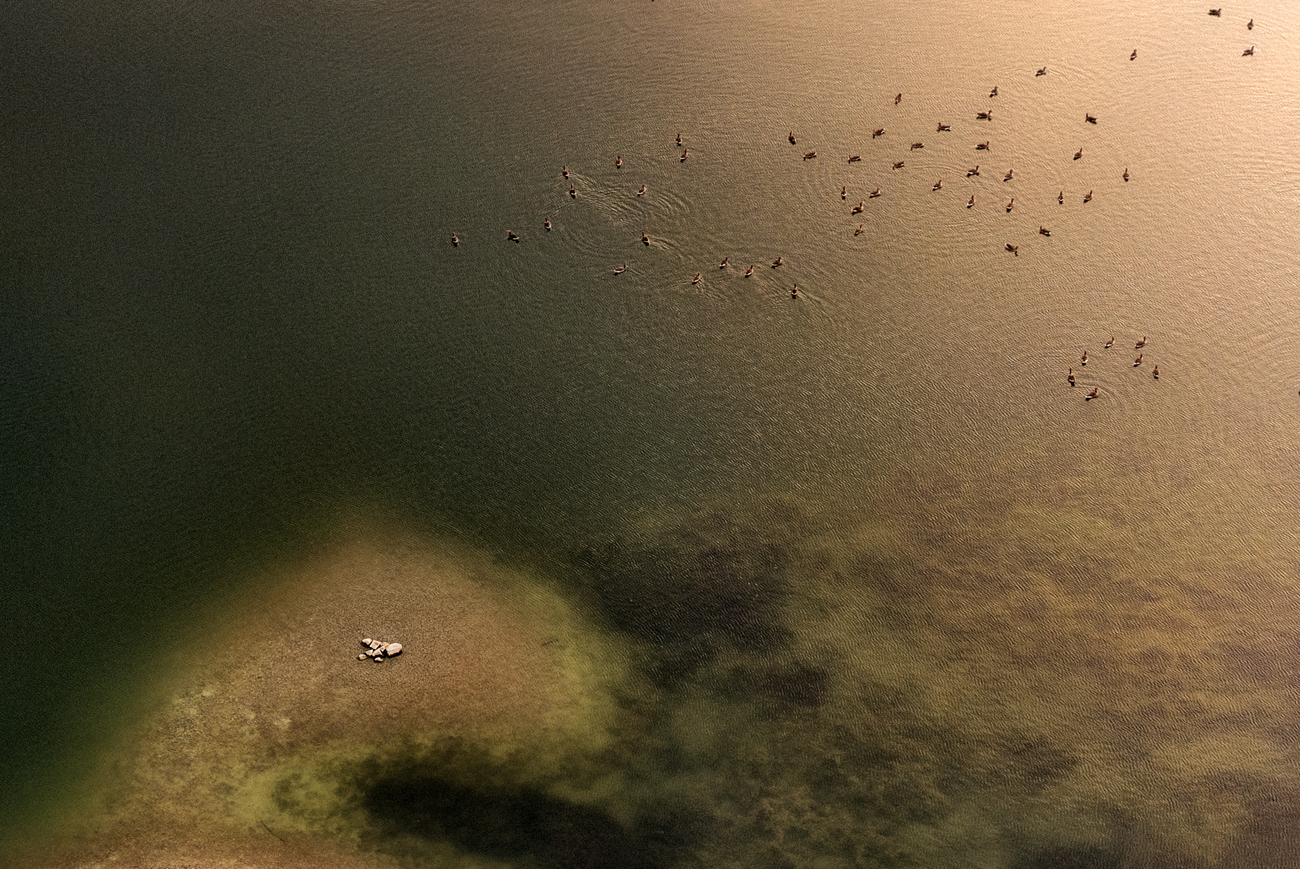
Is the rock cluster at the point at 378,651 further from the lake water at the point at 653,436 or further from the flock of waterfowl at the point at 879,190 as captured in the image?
the flock of waterfowl at the point at 879,190

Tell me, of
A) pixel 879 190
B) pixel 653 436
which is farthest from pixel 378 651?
pixel 879 190

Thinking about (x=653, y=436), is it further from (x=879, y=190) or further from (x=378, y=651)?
(x=879, y=190)

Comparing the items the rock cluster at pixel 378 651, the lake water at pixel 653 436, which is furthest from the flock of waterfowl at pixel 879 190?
the rock cluster at pixel 378 651

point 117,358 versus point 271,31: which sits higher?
point 271,31

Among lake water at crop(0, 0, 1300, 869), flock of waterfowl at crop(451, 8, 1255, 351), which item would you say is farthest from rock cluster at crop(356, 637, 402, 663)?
flock of waterfowl at crop(451, 8, 1255, 351)

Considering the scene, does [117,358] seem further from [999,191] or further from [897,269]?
[999,191]

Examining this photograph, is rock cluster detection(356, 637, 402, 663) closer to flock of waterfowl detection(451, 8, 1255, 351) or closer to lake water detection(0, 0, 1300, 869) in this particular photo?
lake water detection(0, 0, 1300, 869)

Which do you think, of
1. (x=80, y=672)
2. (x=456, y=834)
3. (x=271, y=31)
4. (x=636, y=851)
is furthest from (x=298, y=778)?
(x=271, y=31)
